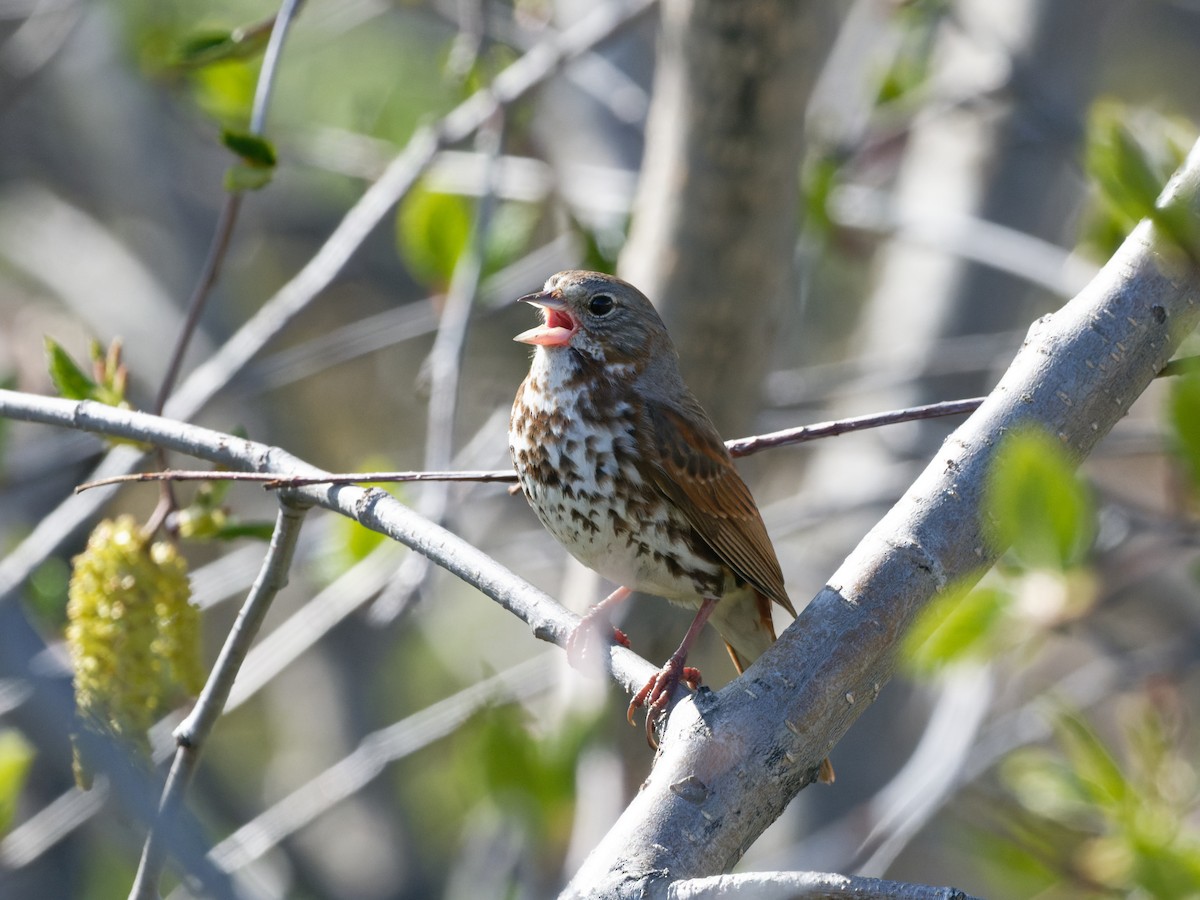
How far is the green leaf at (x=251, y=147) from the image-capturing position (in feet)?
9.00

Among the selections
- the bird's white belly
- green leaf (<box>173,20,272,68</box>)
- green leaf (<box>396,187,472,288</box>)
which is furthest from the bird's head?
green leaf (<box>396,187,472,288</box>)

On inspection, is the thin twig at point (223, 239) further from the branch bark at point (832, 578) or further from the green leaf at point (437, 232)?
the green leaf at point (437, 232)

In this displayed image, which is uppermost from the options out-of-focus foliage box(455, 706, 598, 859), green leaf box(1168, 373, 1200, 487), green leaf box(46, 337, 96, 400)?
green leaf box(46, 337, 96, 400)

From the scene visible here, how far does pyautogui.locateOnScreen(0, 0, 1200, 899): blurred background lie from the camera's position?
139 inches

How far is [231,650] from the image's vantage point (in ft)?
7.92

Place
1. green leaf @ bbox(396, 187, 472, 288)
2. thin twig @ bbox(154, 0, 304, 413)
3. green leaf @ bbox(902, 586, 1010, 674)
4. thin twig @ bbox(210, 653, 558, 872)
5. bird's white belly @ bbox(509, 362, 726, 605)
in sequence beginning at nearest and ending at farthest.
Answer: thin twig @ bbox(154, 0, 304, 413) → green leaf @ bbox(902, 586, 1010, 674) → bird's white belly @ bbox(509, 362, 726, 605) → thin twig @ bbox(210, 653, 558, 872) → green leaf @ bbox(396, 187, 472, 288)

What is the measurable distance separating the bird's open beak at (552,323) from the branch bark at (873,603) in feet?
4.10

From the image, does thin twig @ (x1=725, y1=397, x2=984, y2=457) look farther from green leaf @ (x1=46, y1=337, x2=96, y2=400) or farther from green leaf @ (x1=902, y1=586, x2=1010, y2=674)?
green leaf @ (x1=46, y1=337, x2=96, y2=400)

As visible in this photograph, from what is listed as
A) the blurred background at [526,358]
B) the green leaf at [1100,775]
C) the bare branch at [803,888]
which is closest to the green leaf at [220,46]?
the blurred background at [526,358]

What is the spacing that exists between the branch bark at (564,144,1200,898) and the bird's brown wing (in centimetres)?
92

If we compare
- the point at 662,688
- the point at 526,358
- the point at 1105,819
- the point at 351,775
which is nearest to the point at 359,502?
the point at 662,688

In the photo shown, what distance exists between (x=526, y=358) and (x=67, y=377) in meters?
4.27

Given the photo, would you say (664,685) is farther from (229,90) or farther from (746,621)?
(229,90)

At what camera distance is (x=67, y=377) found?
2.73 meters
